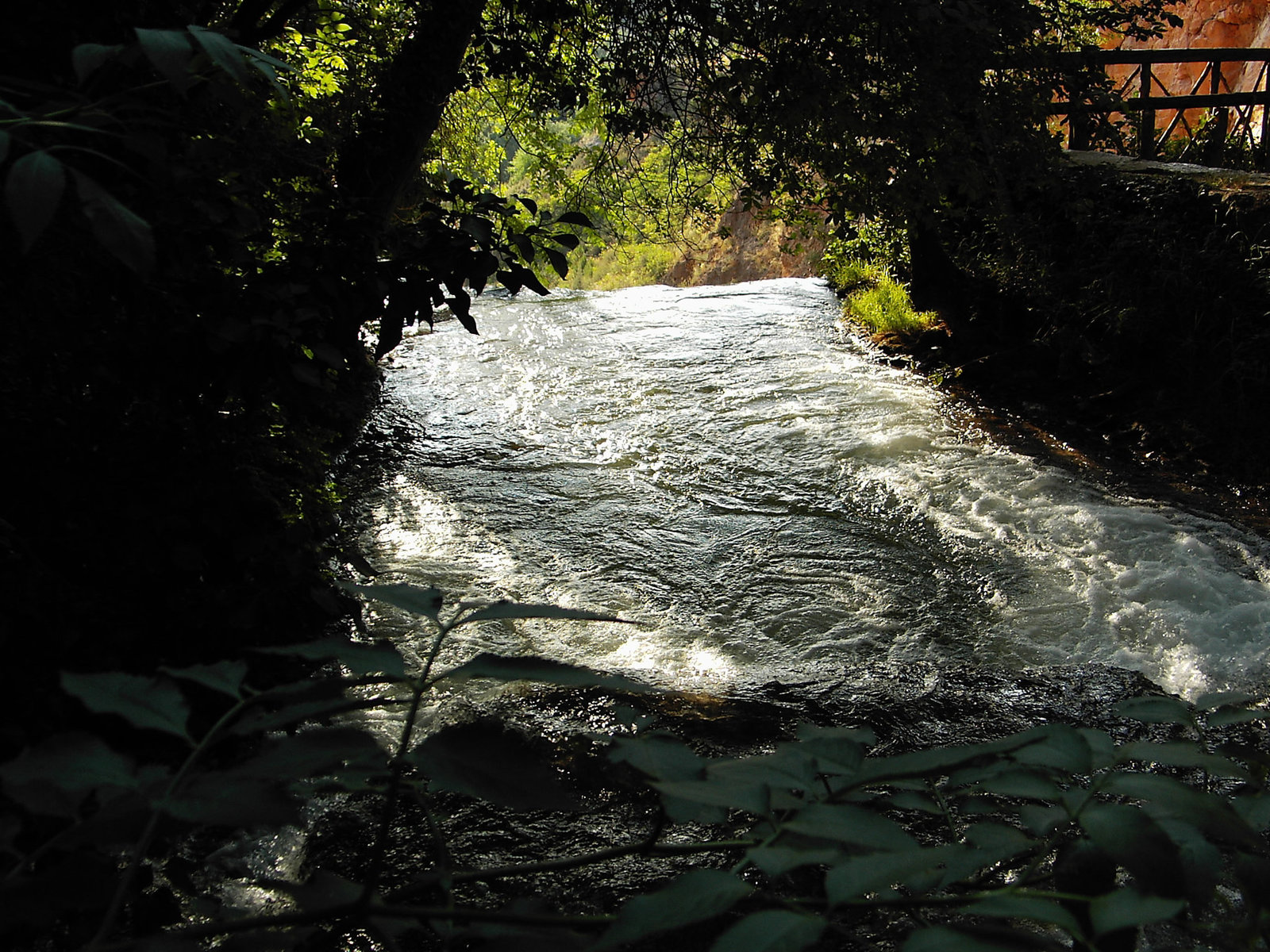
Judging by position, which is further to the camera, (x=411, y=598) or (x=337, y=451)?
(x=337, y=451)

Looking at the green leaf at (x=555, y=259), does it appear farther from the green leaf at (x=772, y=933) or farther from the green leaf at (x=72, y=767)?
the green leaf at (x=772, y=933)

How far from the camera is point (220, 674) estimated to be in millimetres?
662

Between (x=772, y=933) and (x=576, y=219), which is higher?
(x=576, y=219)

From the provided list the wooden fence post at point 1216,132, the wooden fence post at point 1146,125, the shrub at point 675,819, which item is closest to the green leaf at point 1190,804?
the shrub at point 675,819

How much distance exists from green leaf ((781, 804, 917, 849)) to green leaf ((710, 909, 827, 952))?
66mm

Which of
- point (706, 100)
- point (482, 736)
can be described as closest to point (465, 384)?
point (706, 100)

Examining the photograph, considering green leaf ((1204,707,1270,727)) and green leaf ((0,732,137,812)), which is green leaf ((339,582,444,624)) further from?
green leaf ((1204,707,1270,727))

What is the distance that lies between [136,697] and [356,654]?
6.1 inches

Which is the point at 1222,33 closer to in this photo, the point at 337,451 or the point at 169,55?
the point at 337,451

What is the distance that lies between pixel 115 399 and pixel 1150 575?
446 centimetres

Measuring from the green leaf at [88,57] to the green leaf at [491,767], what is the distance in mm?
784

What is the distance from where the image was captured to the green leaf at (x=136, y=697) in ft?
1.96

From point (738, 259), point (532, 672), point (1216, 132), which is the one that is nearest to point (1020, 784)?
point (532, 672)

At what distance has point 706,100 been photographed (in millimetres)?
4906
